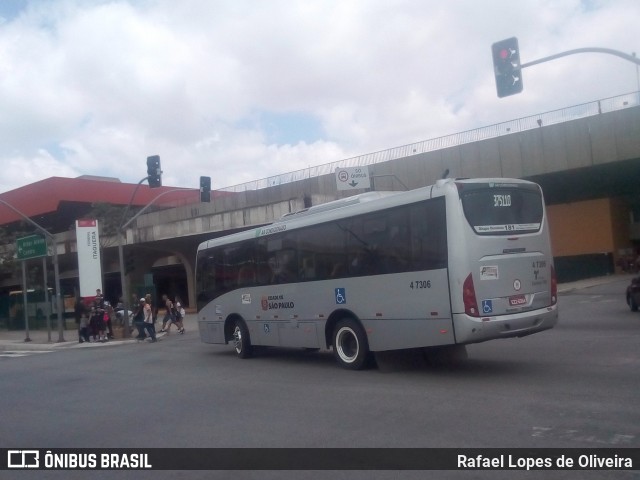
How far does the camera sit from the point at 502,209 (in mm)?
12523

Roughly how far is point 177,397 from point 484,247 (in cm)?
577

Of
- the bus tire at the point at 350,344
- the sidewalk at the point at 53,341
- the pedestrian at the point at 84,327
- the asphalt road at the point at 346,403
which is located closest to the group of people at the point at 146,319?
the sidewalk at the point at 53,341

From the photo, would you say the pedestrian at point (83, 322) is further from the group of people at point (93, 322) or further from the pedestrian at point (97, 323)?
the pedestrian at point (97, 323)

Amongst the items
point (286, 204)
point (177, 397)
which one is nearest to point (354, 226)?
point (177, 397)

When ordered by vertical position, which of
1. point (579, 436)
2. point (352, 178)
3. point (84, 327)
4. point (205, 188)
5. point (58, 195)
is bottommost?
point (579, 436)

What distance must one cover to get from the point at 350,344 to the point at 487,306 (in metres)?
3.60

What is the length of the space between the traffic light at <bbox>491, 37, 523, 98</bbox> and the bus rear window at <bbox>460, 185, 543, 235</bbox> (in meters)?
4.82

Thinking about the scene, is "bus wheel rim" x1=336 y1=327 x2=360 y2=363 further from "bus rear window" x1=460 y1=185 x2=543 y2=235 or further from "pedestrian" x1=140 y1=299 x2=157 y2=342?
"pedestrian" x1=140 y1=299 x2=157 y2=342

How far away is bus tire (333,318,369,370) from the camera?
46.4 ft

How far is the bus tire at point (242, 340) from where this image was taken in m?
18.3

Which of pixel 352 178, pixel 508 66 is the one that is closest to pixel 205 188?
pixel 352 178

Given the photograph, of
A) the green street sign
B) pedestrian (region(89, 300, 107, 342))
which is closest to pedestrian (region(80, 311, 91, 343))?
pedestrian (region(89, 300, 107, 342))

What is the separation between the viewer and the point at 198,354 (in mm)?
20797

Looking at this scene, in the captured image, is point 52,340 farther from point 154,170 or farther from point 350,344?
point 350,344
